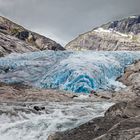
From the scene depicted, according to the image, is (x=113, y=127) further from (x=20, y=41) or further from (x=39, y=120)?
(x=20, y=41)

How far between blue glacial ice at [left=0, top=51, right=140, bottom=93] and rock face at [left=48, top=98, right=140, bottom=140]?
141 ft

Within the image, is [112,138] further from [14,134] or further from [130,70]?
[130,70]

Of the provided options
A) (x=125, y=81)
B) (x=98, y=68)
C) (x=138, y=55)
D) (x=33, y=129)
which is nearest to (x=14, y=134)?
(x=33, y=129)

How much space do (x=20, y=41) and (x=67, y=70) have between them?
5425 centimetres

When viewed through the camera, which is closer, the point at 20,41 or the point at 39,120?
the point at 39,120

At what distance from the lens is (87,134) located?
56.3ft

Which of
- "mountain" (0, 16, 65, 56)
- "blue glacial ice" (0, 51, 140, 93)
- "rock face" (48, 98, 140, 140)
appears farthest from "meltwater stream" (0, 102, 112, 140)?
"mountain" (0, 16, 65, 56)

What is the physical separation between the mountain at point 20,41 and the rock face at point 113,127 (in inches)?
3353

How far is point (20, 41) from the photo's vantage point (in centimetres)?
12225

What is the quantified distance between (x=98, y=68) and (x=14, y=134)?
49.1 m

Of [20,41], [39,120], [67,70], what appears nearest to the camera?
[39,120]

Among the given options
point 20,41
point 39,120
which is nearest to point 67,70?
point 39,120

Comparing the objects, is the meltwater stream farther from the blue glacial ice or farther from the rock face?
the blue glacial ice

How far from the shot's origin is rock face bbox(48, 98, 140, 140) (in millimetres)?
13258
